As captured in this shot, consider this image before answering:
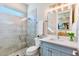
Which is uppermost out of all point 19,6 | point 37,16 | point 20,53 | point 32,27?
point 19,6

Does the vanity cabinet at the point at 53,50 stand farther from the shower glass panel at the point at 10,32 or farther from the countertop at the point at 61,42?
the shower glass panel at the point at 10,32

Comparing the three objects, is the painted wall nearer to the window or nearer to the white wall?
the white wall

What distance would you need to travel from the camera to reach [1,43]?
1735 mm

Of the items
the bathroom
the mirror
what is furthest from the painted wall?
the mirror

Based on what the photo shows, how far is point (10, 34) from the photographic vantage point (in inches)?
69.0

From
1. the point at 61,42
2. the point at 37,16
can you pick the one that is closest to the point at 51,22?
the point at 37,16

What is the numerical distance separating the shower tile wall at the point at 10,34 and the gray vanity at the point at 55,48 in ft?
1.08

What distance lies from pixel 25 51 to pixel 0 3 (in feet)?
2.88

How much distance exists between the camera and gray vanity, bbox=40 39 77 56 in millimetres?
1571

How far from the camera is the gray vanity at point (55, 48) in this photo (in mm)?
1571

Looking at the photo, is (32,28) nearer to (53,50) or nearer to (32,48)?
(32,48)

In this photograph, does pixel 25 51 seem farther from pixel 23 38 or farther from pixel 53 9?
pixel 53 9

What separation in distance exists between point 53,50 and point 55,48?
0.16ft

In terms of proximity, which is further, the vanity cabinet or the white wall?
the white wall
